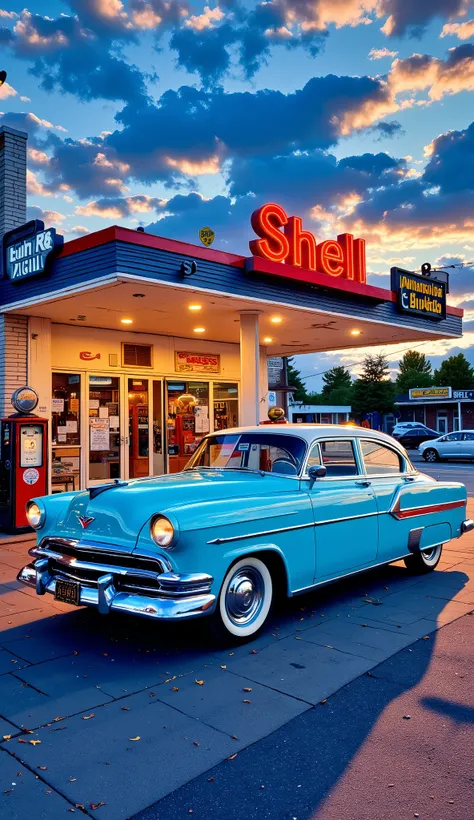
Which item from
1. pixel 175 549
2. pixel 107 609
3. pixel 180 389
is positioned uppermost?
pixel 180 389

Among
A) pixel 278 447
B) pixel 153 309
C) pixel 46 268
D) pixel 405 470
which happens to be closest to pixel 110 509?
pixel 278 447

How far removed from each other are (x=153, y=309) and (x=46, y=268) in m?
2.05

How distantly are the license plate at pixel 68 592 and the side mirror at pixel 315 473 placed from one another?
6.84 feet

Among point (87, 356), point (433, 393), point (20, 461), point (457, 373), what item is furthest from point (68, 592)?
point (457, 373)

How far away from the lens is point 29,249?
32.6 feet

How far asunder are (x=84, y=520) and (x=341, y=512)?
2191 millimetres

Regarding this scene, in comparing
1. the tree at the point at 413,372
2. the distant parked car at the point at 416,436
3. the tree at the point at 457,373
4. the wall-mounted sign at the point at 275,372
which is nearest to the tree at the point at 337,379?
the tree at the point at 413,372

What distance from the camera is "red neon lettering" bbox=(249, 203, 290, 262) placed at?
10.5 m

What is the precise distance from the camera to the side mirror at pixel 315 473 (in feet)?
17.7

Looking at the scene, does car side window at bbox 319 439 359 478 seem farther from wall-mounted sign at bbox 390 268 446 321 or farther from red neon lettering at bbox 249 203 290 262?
wall-mounted sign at bbox 390 268 446 321

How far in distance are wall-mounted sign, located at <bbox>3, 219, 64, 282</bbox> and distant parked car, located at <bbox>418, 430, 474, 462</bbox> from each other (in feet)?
67.5

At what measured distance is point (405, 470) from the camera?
6891 millimetres

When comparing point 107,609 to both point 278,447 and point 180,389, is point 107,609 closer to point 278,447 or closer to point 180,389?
point 278,447

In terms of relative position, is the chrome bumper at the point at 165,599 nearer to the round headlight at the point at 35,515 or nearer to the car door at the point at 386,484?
the round headlight at the point at 35,515
